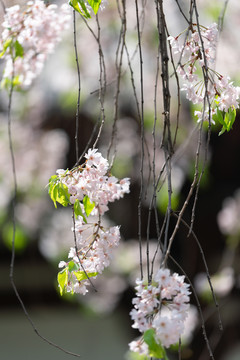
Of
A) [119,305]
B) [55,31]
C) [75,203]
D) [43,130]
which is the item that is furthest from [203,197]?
[75,203]

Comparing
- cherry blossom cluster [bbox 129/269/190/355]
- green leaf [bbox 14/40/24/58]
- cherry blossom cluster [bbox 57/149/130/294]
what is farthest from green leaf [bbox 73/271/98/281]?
green leaf [bbox 14/40/24/58]

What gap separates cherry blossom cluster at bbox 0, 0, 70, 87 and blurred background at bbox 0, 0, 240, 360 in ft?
4.83

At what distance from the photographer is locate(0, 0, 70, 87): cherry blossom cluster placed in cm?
177

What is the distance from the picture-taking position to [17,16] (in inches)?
70.6

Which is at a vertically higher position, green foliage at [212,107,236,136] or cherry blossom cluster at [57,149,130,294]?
green foliage at [212,107,236,136]

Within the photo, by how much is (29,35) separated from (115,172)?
2577 millimetres

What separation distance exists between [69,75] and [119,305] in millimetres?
2507

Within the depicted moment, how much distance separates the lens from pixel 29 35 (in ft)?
5.84

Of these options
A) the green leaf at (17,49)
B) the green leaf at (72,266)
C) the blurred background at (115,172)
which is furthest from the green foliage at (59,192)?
the blurred background at (115,172)

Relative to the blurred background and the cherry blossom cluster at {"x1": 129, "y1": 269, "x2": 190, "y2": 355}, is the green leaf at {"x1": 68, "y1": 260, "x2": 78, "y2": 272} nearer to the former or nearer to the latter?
the cherry blossom cluster at {"x1": 129, "y1": 269, "x2": 190, "y2": 355}

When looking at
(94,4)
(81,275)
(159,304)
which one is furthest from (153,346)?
(94,4)

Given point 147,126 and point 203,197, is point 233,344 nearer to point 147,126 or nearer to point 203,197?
point 203,197

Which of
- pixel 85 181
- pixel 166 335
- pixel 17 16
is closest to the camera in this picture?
pixel 166 335

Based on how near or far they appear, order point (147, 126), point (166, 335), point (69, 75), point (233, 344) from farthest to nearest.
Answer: point (233, 344), point (69, 75), point (147, 126), point (166, 335)
